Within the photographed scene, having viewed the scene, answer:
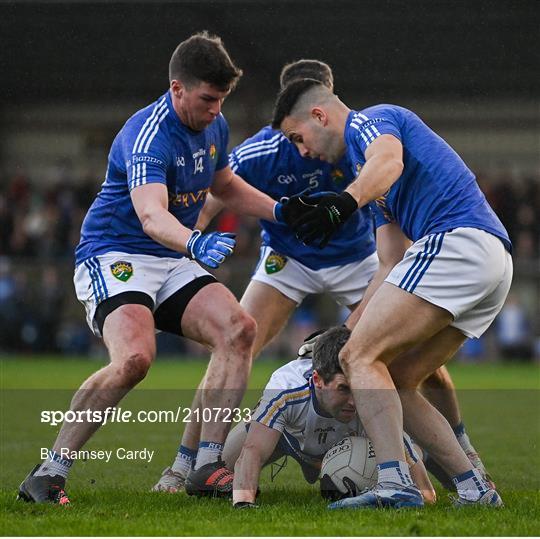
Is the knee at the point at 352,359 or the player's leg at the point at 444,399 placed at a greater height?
the knee at the point at 352,359

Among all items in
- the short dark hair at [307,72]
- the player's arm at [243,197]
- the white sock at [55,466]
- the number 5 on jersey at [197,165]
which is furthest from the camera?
the short dark hair at [307,72]

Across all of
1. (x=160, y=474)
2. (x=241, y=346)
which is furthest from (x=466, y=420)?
(x=241, y=346)

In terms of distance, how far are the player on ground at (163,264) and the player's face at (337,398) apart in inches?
22.1

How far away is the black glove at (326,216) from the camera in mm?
5016

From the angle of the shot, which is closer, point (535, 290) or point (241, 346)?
point (241, 346)

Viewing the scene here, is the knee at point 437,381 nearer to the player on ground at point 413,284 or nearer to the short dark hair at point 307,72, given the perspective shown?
the player on ground at point 413,284

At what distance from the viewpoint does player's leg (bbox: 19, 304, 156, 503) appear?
551 cm

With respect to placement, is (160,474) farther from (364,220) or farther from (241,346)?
(364,220)

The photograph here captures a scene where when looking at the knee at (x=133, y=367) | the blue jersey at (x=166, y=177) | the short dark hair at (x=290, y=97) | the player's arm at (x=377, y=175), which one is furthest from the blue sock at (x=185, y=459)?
the player's arm at (x=377, y=175)

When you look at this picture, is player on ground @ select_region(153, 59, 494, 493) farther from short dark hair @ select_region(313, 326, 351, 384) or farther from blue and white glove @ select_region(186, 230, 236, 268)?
blue and white glove @ select_region(186, 230, 236, 268)

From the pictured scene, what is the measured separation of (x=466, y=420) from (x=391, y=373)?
5.45 m

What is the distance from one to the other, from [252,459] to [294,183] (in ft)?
8.43

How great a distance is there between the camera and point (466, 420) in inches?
420

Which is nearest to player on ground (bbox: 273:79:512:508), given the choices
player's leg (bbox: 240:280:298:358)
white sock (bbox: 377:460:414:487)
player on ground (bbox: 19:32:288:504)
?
white sock (bbox: 377:460:414:487)
